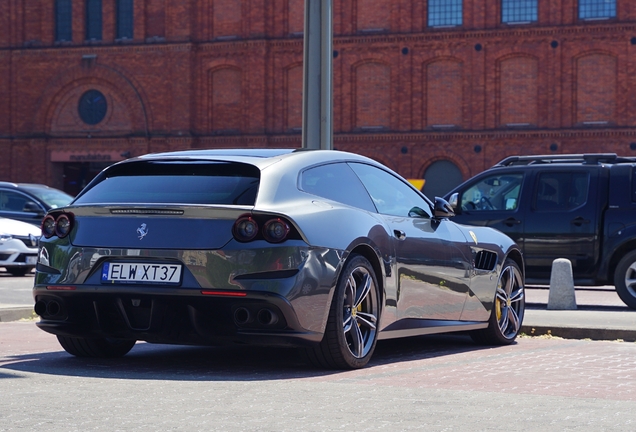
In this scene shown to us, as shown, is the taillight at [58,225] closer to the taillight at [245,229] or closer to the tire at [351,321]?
the taillight at [245,229]

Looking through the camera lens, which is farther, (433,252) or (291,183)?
(433,252)

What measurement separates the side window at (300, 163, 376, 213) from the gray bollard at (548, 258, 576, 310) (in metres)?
6.33

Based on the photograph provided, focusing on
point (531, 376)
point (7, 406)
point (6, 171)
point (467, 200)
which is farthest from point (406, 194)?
point (6, 171)

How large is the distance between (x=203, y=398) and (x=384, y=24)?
46.5 m

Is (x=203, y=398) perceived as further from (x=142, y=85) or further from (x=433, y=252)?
(x=142, y=85)

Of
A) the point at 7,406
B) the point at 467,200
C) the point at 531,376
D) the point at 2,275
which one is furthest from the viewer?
the point at 2,275

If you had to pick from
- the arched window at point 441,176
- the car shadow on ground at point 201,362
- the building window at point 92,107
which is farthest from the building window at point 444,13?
the car shadow on ground at point 201,362

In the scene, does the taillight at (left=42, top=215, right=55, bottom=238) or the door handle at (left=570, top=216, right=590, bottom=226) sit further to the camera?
the door handle at (left=570, top=216, right=590, bottom=226)

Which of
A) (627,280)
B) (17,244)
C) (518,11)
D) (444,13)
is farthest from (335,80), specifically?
(627,280)

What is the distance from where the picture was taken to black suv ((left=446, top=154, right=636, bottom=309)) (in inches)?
549

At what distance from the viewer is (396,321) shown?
724 centimetres

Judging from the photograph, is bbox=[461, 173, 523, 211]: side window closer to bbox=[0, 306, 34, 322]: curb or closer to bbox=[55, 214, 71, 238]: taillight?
bbox=[0, 306, 34, 322]: curb

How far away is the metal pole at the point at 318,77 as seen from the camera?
38.4 feet

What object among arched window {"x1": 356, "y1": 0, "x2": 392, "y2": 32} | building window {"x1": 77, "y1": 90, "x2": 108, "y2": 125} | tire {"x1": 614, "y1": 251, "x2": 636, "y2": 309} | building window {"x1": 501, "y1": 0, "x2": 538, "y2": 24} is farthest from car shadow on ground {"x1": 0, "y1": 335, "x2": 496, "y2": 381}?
building window {"x1": 77, "y1": 90, "x2": 108, "y2": 125}
